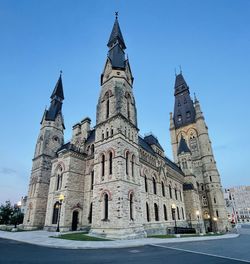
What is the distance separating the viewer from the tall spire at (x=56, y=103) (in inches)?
1480

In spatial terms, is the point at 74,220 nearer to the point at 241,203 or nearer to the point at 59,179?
the point at 59,179

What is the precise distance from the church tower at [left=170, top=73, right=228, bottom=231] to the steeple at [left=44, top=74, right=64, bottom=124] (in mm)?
33818

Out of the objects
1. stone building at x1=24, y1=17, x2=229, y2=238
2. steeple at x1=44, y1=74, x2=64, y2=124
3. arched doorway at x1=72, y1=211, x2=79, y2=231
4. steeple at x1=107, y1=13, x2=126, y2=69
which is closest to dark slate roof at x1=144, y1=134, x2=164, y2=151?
stone building at x1=24, y1=17, x2=229, y2=238

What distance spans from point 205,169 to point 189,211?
14798 millimetres

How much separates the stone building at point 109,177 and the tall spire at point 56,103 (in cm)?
17

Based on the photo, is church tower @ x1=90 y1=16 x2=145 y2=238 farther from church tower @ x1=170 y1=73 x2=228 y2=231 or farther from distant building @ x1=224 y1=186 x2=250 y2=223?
distant building @ x1=224 y1=186 x2=250 y2=223

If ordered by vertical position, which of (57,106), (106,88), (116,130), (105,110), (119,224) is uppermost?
(57,106)

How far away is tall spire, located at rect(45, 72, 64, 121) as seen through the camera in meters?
37.6

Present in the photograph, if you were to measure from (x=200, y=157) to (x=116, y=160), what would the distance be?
40.2 meters

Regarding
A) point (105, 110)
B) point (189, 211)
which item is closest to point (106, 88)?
point (105, 110)

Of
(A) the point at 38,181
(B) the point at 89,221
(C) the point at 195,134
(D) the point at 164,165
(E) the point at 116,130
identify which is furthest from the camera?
(C) the point at 195,134

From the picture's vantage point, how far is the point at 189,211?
41375 millimetres

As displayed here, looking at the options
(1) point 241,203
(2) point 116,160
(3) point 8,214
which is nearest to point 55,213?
(2) point 116,160

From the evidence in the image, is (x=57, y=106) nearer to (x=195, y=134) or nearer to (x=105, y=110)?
(x=105, y=110)
